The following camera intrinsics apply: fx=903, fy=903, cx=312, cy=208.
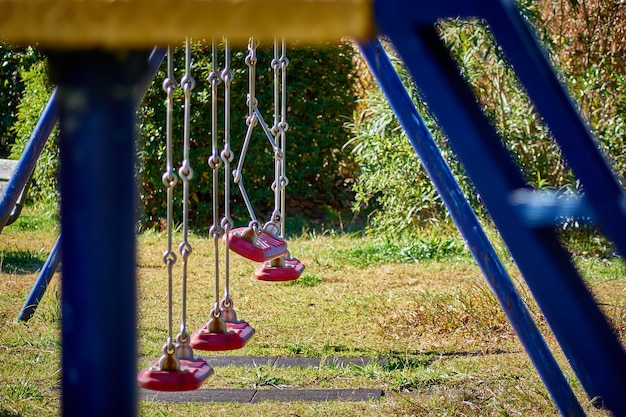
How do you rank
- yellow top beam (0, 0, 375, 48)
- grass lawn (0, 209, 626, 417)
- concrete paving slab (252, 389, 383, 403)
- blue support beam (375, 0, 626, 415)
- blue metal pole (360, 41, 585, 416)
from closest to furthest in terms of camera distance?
yellow top beam (0, 0, 375, 48)
blue support beam (375, 0, 626, 415)
blue metal pole (360, 41, 585, 416)
grass lawn (0, 209, 626, 417)
concrete paving slab (252, 389, 383, 403)

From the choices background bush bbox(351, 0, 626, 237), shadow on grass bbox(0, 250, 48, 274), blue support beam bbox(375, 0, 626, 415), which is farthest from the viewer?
background bush bbox(351, 0, 626, 237)

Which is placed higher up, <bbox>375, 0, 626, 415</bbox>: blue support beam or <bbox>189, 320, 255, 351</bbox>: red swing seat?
<bbox>375, 0, 626, 415</bbox>: blue support beam

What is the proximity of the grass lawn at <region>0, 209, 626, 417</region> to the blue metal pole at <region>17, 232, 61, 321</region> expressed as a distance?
0.21ft

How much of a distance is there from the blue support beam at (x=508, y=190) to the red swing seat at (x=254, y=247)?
2041 millimetres

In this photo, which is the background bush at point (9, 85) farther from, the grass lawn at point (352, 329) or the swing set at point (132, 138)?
the swing set at point (132, 138)

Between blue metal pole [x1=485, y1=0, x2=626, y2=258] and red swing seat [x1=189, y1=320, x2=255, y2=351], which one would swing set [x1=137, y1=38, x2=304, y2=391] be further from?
blue metal pole [x1=485, y1=0, x2=626, y2=258]

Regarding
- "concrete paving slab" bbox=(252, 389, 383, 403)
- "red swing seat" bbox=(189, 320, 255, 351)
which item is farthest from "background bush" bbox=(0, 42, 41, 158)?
"red swing seat" bbox=(189, 320, 255, 351)

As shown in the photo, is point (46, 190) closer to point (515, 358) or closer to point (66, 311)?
point (515, 358)

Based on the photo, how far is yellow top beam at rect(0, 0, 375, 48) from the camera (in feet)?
3.83

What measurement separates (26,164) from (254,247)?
4.64 feet

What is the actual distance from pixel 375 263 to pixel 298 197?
228 cm

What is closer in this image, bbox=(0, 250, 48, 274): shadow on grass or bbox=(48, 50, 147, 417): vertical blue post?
bbox=(48, 50, 147, 417): vertical blue post

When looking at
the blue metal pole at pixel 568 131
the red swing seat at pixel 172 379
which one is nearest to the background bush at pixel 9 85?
the red swing seat at pixel 172 379

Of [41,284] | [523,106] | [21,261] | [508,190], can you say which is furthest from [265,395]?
[523,106]
